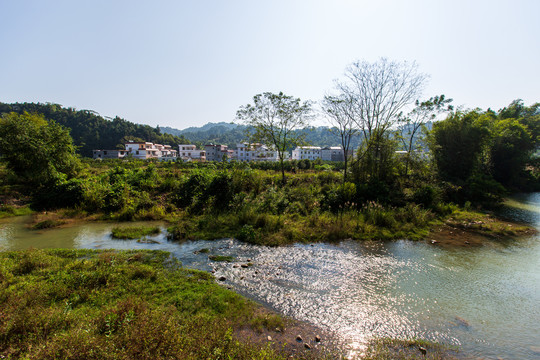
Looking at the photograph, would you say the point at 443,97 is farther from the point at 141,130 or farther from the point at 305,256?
the point at 141,130

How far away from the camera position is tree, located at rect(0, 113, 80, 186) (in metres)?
16.7

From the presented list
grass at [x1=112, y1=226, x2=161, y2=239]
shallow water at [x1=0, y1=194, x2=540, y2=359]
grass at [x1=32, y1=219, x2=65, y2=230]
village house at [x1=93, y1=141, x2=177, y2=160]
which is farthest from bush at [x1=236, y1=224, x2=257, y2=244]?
A: village house at [x1=93, y1=141, x2=177, y2=160]

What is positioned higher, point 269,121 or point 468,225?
point 269,121

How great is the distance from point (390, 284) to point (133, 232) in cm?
1063

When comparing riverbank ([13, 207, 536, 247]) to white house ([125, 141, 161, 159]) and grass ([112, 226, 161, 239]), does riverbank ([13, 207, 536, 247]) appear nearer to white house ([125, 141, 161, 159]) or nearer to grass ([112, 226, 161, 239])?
grass ([112, 226, 161, 239])

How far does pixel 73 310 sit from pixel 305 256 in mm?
6762

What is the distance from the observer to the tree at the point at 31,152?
1672cm

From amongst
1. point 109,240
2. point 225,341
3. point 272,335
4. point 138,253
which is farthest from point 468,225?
point 109,240

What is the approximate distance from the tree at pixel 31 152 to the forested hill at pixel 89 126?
73975mm

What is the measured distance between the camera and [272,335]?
16.0 ft

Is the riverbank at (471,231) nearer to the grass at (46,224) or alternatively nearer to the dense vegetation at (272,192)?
the dense vegetation at (272,192)

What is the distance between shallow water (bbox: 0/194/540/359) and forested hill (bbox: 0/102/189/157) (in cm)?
9014

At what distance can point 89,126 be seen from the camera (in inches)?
3553

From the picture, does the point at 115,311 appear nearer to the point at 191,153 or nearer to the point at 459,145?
the point at 459,145
